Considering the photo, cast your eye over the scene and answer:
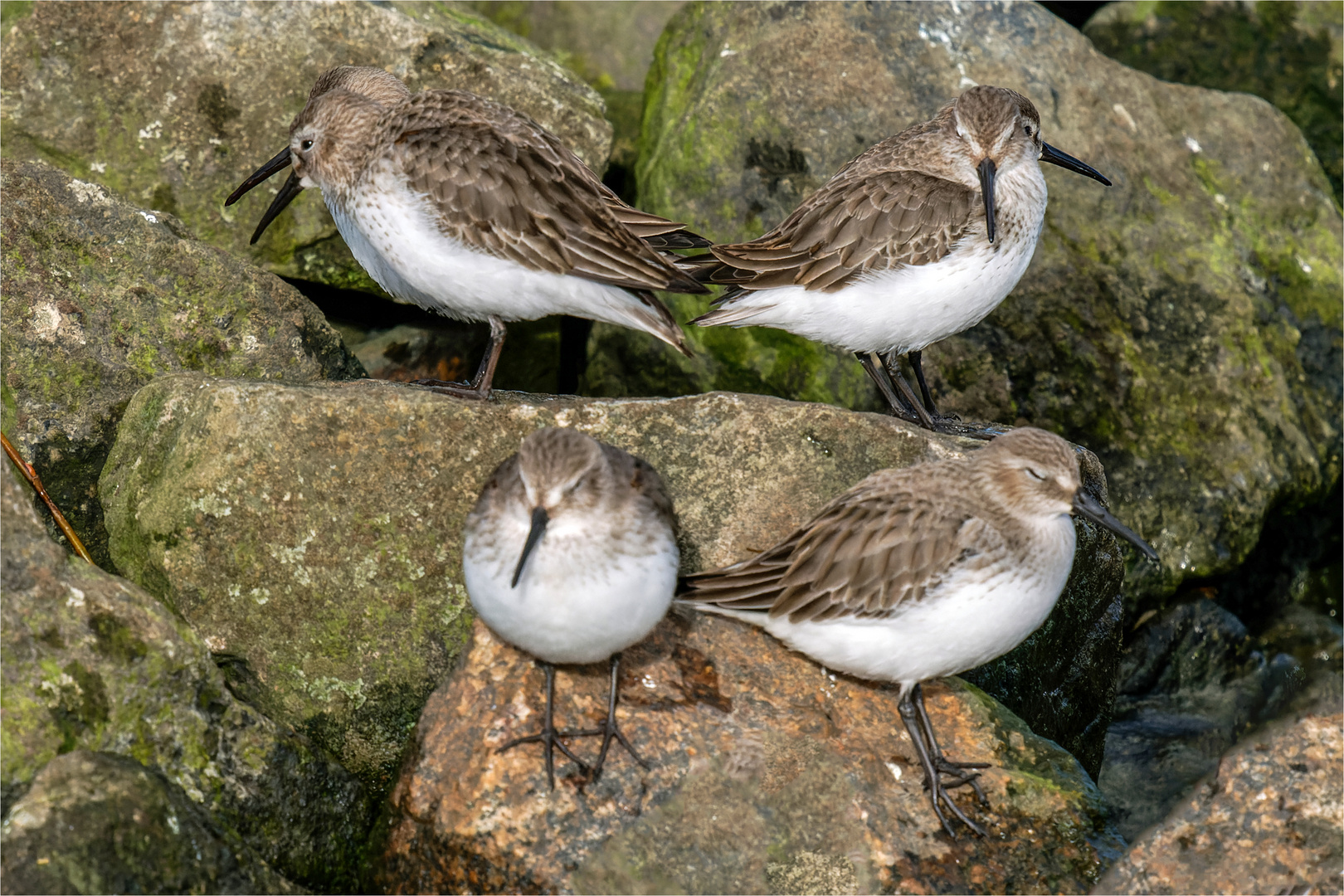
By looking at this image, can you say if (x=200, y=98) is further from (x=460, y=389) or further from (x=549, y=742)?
(x=549, y=742)

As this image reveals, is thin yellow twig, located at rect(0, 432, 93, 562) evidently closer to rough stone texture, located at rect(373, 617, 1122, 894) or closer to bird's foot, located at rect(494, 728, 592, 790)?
rough stone texture, located at rect(373, 617, 1122, 894)

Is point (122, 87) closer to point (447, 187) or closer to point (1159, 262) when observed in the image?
point (447, 187)

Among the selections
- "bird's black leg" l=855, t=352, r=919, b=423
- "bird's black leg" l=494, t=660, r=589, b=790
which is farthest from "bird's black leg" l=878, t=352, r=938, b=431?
"bird's black leg" l=494, t=660, r=589, b=790

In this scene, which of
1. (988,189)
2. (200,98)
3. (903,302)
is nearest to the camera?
(988,189)

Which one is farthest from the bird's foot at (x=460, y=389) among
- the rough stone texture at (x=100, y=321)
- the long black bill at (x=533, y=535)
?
the long black bill at (x=533, y=535)

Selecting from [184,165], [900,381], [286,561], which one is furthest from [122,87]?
[900,381]

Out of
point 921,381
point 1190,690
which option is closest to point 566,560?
point 921,381

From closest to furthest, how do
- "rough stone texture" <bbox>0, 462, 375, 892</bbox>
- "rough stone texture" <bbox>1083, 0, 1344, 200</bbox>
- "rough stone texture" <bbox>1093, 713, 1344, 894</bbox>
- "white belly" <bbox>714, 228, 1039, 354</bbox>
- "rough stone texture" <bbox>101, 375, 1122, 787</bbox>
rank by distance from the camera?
1. "rough stone texture" <bbox>1093, 713, 1344, 894</bbox>
2. "rough stone texture" <bbox>0, 462, 375, 892</bbox>
3. "rough stone texture" <bbox>101, 375, 1122, 787</bbox>
4. "white belly" <bbox>714, 228, 1039, 354</bbox>
5. "rough stone texture" <bbox>1083, 0, 1344, 200</bbox>
